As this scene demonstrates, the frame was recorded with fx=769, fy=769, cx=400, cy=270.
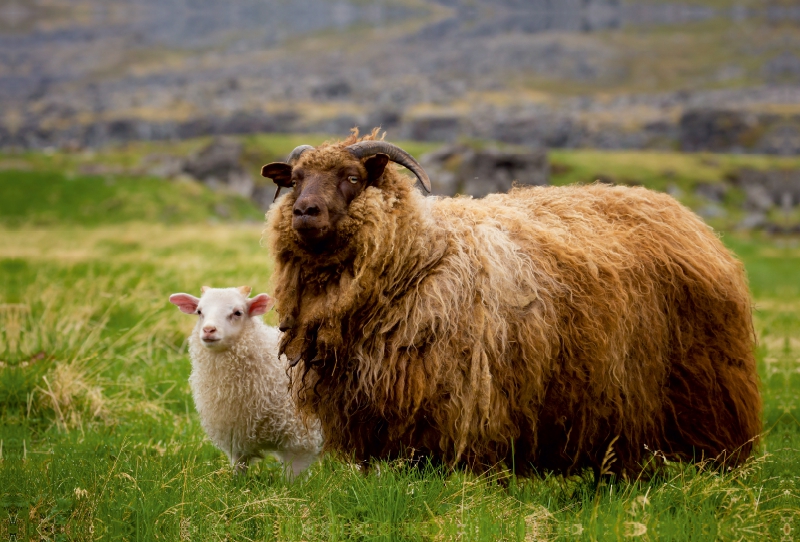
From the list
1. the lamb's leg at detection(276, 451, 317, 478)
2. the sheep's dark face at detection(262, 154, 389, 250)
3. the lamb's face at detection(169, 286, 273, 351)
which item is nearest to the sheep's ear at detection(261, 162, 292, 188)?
the sheep's dark face at detection(262, 154, 389, 250)

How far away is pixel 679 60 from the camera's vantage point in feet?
616

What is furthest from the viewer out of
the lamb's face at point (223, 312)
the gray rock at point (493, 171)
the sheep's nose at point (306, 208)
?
the gray rock at point (493, 171)

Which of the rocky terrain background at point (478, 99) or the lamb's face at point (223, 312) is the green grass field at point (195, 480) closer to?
the lamb's face at point (223, 312)

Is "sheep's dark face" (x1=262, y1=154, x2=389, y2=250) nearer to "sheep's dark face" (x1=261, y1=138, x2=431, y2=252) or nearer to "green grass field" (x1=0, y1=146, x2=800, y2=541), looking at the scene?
"sheep's dark face" (x1=261, y1=138, x2=431, y2=252)

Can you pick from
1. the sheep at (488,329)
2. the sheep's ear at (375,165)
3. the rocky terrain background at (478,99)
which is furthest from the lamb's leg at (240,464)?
the rocky terrain background at (478,99)

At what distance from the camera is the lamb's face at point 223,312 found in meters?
5.76

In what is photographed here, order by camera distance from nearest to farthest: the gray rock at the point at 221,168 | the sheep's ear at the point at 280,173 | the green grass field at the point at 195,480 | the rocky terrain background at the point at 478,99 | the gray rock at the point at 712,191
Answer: the green grass field at the point at 195,480 → the sheep's ear at the point at 280,173 → the gray rock at the point at 221,168 → the gray rock at the point at 712,191 → the rocky terrain background at the point at 478,99

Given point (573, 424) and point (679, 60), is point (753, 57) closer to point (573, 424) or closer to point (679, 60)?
point (679, 60)

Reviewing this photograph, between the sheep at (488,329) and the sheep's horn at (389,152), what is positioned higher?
the sheep's horn at (389,152)

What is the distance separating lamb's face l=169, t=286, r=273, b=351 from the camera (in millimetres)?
5758

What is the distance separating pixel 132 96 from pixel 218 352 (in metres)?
143

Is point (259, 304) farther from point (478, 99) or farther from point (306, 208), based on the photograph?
point (478, 99)

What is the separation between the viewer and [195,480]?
201 inches

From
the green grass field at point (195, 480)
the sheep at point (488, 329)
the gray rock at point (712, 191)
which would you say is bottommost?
the gray rock at point (712, 191)
